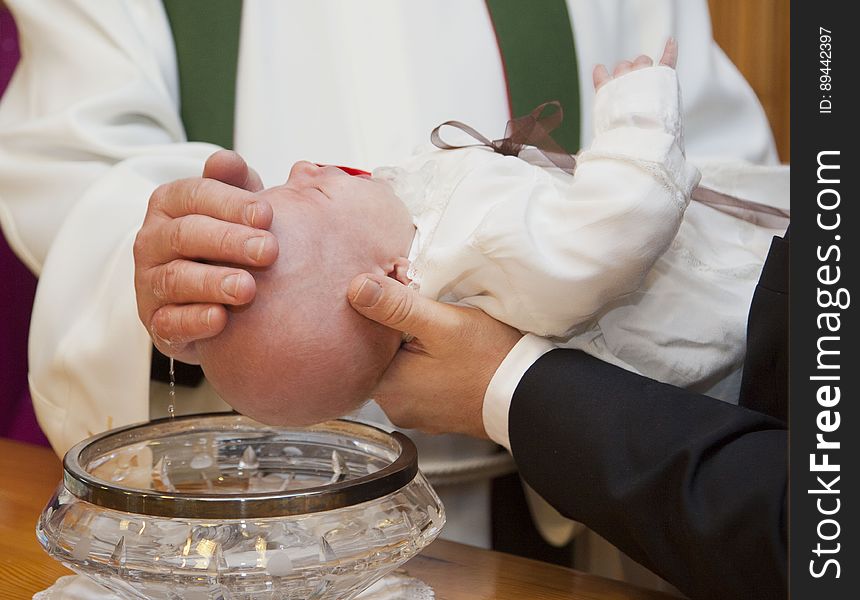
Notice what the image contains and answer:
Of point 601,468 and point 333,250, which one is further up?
point 333,250

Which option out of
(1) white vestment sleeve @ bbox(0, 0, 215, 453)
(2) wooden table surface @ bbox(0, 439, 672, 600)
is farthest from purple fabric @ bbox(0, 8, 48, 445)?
(2) wooden table surface @ bbox(0, 439, 672, 600)

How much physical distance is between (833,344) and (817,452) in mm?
54

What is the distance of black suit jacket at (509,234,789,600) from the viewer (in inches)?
29.3

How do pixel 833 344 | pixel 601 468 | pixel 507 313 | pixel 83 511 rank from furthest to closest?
pixel 507 313 → pixel 601 468 → pixel 83 511 → pixel 833 344

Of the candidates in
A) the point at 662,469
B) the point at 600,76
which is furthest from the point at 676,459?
the point at 600,76

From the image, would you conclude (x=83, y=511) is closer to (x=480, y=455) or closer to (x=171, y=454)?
(x=171, y=454)

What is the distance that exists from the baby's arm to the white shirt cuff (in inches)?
0.7

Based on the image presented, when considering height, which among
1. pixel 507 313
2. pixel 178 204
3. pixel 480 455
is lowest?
pixel 480 455

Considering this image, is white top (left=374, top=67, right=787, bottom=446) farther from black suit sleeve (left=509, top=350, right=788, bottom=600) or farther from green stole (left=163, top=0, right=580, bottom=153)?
green stole (left=163, top=0, right=580, bottom=153)

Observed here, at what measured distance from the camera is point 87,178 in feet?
4.17

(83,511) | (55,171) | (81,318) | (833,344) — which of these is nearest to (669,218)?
(833,344)

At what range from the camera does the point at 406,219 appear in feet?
3.22

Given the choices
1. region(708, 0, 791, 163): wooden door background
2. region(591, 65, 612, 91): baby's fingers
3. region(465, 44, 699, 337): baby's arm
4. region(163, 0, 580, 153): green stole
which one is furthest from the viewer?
region(708, 0, 791, 163): wooden door background

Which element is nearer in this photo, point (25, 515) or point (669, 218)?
point (669, 218)
